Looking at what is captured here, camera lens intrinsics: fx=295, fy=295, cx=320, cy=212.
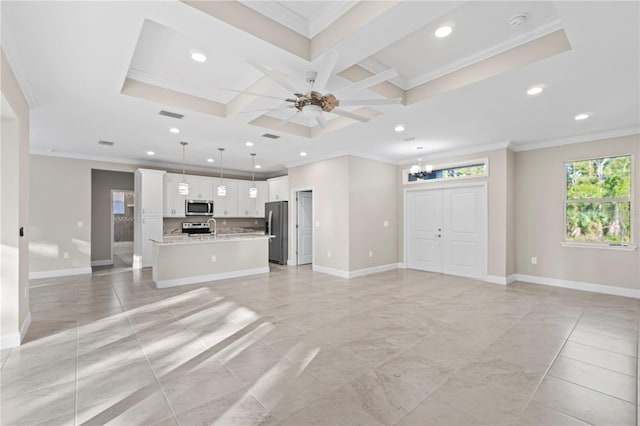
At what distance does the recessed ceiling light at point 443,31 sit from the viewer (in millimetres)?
2547

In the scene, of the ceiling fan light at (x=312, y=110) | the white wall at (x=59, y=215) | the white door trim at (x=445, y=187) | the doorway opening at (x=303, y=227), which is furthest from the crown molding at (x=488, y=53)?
the white wall at (x=59, y=215)

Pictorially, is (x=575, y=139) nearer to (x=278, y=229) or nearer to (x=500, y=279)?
(x=500, y=279)

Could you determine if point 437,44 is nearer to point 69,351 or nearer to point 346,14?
point 346,14

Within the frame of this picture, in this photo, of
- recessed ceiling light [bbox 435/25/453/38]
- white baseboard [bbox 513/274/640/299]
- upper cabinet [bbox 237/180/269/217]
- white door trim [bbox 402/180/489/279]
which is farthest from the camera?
upper cabinet [bbox 237/180/269/217]

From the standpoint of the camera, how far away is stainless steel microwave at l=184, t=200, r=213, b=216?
7.84 meters

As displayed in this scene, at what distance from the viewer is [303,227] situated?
779cm

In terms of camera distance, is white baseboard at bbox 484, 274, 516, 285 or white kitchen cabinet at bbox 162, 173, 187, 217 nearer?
white baseboard at bbox 484, 274, 516, 285

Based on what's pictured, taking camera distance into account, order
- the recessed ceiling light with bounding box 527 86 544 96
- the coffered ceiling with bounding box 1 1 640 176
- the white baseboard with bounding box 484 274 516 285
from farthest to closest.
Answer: the white baseboard with bounding box 484 274 516 285, the recessed ceiling light with bounding box 527 86 544 96, the coffered ceiling with bounding box 1 1 640 176

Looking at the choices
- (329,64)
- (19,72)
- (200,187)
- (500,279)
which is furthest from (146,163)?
(500,279)

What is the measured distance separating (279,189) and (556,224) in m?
6.31

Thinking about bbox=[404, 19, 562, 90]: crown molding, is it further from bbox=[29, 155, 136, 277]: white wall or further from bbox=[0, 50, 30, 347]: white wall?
bbox=[29, 155, 136, 277]: white wall

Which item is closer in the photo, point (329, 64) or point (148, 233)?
point (329, 64)

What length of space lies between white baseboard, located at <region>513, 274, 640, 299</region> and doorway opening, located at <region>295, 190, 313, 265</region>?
469 cm

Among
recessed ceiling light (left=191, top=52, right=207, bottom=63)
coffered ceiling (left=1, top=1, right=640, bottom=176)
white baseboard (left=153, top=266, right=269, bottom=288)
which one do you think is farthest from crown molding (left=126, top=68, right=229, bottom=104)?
white baseboard (left=153, top=266, right=269, bottom=288)
